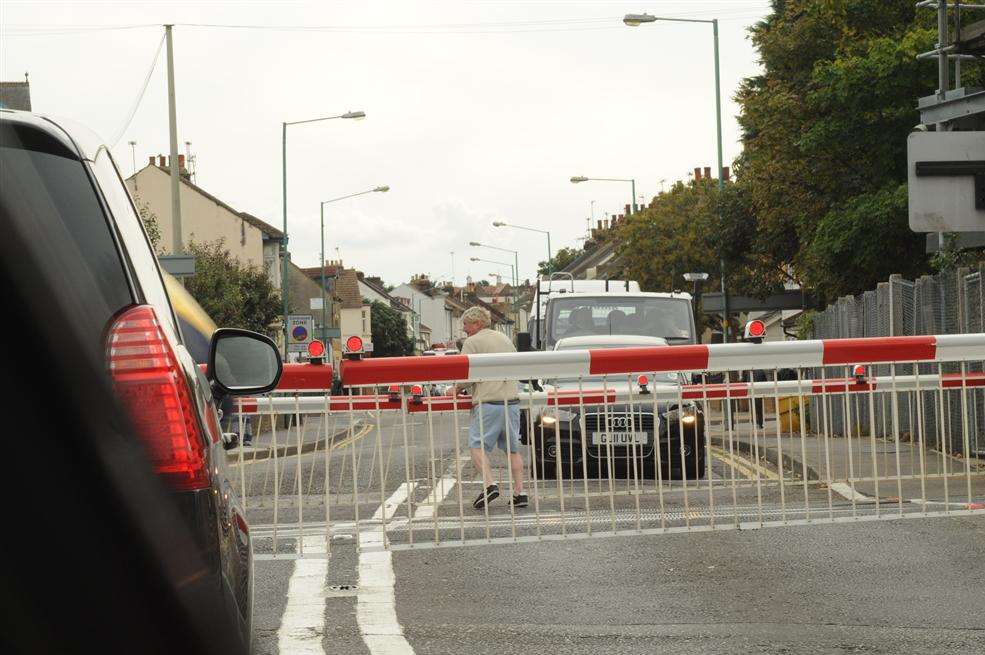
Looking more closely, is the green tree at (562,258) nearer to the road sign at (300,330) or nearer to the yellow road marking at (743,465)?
the road sign at (300,330)

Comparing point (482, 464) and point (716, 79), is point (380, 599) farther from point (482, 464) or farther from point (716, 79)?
point (716, 79)

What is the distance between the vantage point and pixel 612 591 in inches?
296

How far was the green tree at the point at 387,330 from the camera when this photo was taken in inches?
5866

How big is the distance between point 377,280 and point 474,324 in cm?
17088

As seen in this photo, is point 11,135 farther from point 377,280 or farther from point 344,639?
point 377,280

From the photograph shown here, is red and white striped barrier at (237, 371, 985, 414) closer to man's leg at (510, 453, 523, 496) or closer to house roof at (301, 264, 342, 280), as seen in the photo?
man's leg at (510, 453, 523, 496)

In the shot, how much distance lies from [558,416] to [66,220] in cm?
482

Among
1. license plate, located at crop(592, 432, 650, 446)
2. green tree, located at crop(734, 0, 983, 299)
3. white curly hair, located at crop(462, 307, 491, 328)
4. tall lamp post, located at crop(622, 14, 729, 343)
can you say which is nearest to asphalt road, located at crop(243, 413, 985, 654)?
license plate, located at crop(592, 432, 650, 446)

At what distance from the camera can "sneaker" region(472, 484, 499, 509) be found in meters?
6.96

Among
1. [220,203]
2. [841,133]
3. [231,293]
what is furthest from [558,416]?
[220,203]

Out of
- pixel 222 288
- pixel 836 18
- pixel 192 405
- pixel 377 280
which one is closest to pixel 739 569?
pixel 192 405

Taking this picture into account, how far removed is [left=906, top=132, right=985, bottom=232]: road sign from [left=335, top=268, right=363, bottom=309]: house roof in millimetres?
126628

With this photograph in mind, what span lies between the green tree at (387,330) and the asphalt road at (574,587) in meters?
137

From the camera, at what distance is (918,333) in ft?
65.0
